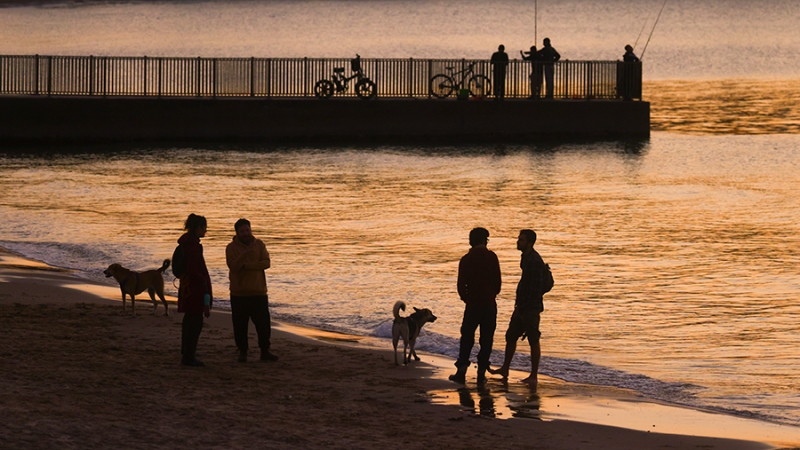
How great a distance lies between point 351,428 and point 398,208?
16810 mm

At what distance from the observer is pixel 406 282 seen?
19.2m

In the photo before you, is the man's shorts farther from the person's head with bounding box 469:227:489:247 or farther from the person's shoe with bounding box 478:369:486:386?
the person's head with bounding box 469:227:489:247

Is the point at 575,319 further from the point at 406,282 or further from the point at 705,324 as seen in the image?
the point at 406,282

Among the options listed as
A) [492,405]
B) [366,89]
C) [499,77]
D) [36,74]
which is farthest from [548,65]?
[492,405]

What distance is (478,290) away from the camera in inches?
479

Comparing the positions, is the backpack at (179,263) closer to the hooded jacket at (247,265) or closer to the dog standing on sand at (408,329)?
the hooded jacket at (247,265)

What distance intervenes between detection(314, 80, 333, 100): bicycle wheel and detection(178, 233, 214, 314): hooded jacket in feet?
90.0

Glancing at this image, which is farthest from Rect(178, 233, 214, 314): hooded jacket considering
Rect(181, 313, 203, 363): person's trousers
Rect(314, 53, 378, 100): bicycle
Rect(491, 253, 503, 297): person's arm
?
Rect(314, 53, 378, 100): bicycle

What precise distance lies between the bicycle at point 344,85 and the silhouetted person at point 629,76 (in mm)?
7609

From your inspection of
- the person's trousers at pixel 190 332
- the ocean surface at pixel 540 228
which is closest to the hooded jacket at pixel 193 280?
the person's trousers at pixel 190 332

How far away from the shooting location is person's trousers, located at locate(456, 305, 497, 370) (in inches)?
483

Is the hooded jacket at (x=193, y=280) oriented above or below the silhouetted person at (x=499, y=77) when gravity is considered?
below

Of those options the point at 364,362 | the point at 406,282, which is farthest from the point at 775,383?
the point at 406,282

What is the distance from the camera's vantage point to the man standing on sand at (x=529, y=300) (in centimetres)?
1216
